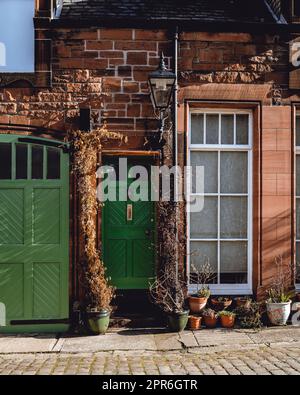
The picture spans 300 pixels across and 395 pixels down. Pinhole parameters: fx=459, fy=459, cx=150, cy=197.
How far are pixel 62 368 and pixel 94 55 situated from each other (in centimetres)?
428

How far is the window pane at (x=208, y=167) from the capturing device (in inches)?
275

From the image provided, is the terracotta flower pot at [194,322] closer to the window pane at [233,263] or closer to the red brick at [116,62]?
the window pane at [233,263]

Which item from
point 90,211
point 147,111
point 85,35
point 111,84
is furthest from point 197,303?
point 85,35

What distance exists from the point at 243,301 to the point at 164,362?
76.3 inches

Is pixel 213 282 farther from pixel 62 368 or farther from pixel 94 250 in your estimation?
pixel 62 368

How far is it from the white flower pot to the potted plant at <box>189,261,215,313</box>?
896 millimetres

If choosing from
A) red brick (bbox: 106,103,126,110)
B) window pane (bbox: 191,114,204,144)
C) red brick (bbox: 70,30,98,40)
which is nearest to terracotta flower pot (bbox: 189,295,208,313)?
window pane (bbox: 191,114,204,144)

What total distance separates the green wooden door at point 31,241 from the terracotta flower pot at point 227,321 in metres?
2.23

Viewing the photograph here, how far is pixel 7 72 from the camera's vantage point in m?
6.60

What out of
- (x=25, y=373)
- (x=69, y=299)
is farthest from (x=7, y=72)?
(x=25, y=373)

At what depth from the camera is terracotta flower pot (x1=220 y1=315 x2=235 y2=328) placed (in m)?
6.42

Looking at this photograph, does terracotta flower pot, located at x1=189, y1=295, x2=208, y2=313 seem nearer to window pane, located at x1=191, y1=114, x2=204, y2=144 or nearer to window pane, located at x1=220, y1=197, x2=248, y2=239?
window pane, located at x1=220, y1=197, x2=248, y2=239

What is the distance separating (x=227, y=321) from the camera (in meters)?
6.44

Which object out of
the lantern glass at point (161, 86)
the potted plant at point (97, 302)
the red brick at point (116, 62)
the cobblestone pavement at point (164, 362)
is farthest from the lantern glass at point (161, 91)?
the cobblestone pavement at point (164, 362)
